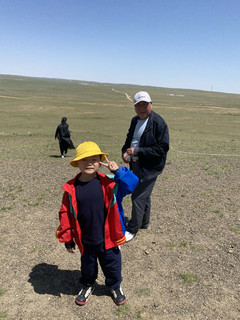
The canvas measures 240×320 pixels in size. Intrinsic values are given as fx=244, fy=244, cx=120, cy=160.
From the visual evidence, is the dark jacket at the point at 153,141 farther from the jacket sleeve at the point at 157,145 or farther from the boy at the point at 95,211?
the boy at the point at 95,211

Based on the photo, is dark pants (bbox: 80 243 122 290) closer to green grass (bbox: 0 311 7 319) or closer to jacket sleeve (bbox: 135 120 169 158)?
green grass (bbox: 0 311 7 319)

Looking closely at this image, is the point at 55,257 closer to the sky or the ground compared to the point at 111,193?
closer to the ground

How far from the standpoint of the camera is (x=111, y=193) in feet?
9.50

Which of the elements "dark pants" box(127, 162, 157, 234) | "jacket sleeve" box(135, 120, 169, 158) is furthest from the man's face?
"dark pants" box(127, 162, 157, 234)

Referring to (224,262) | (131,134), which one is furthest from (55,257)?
(224,262)

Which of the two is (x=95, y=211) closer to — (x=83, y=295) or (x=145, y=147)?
(x=83, y=295)

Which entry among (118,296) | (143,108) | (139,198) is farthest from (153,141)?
(118,296)

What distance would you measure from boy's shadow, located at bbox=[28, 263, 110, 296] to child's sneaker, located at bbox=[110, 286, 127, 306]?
18 cm

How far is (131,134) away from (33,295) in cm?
281

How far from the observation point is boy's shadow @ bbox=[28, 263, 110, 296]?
3.42m

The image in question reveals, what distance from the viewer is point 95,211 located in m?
2.89

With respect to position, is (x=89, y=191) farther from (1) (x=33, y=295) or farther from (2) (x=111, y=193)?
(1) (x=33, y=295)

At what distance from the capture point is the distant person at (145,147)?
3.83m

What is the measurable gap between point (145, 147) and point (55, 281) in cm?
243
